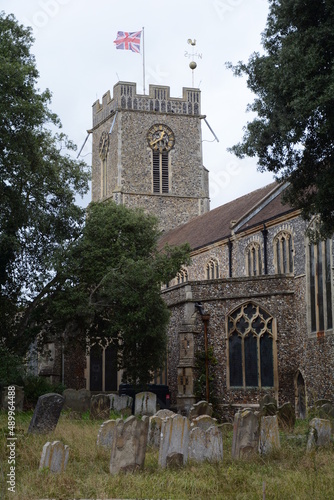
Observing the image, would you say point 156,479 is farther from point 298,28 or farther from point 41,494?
point 298,28

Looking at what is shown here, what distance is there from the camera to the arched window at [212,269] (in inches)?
1220

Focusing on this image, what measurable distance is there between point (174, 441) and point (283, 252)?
16777 mm

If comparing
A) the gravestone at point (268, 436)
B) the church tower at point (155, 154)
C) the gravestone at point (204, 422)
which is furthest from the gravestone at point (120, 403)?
the church tower at point (155, 154)

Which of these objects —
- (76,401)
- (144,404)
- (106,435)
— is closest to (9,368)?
(76,401)

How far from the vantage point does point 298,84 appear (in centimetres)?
1335

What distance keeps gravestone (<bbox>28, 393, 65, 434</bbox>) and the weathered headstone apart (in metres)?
4.33

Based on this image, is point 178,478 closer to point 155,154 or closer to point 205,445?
point 205,445

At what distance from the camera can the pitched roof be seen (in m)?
28.6

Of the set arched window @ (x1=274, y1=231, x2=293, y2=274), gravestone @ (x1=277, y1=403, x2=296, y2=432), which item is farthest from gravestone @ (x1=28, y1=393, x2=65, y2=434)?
arched window @ (x1=274, y1=231, x2=293, y2=274)

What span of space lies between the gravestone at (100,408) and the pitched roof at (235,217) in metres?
10.7

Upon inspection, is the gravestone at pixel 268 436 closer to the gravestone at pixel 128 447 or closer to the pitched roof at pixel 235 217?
the gravestone at pixel 128 447

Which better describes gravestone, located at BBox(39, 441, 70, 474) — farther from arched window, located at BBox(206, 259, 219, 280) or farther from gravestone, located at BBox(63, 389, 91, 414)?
arched window, located at BBox(206, 259, 219, 280)

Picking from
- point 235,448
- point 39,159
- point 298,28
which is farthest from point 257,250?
point 235,448

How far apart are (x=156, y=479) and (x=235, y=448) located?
7.05ft
